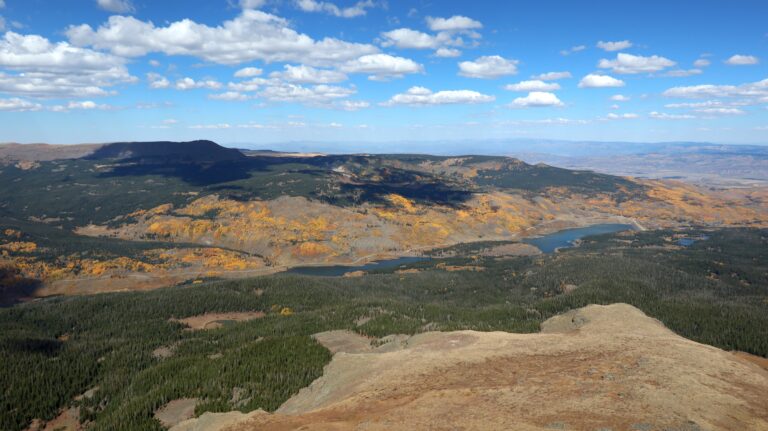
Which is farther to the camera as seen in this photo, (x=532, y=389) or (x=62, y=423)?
(x=62, y=423)

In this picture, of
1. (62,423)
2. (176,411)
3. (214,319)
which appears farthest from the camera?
(214,319)

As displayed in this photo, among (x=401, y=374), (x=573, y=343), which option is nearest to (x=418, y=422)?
(x=401, y=374)

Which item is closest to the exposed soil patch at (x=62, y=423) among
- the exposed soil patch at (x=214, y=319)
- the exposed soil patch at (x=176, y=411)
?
the exposed soil patch at (x=176, y=411)

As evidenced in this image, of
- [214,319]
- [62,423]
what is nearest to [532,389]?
[62,423]

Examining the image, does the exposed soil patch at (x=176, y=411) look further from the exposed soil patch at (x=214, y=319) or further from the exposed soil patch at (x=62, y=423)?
the exposed soil patch at (x=214, y=319)

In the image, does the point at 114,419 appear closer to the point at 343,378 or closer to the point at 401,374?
the point at 343,378

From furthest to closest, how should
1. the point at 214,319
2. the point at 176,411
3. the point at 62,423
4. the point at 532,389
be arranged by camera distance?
the point at 214,319, the point at 62,423, the point at 176,411, the point at 532,389

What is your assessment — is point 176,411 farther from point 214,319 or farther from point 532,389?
point 214,319

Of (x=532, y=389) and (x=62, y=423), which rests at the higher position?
(x=532, y=389)
